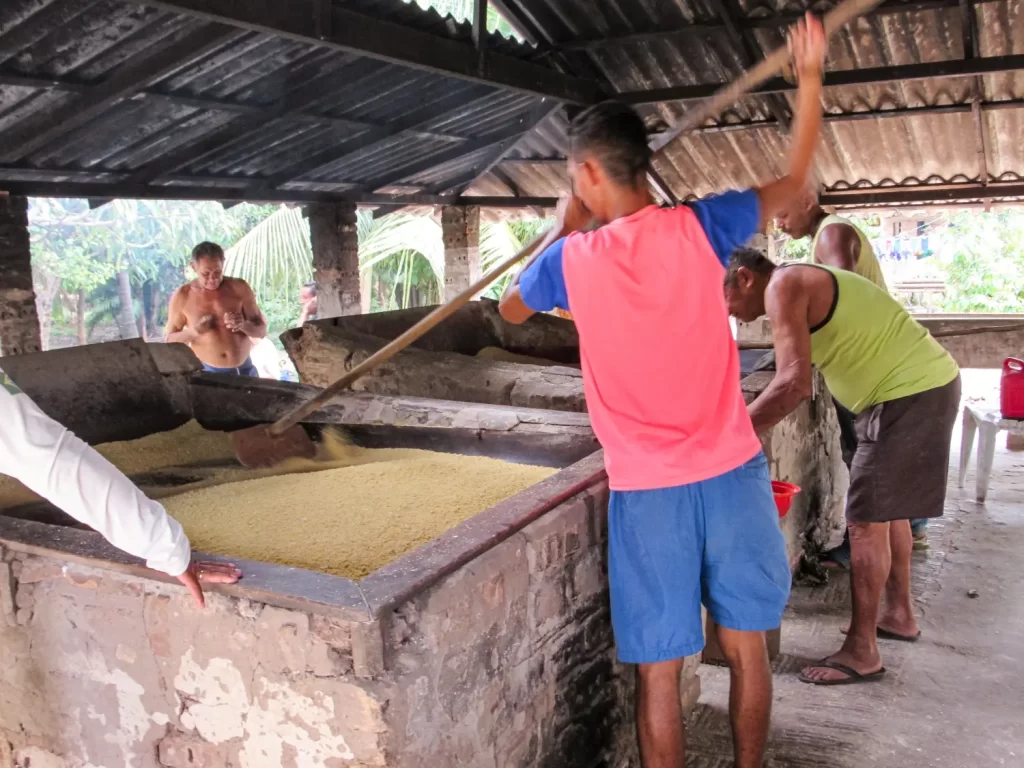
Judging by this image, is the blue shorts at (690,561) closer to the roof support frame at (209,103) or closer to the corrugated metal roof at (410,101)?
the corrugated metal roof at (410,101)

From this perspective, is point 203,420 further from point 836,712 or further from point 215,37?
point 836,712

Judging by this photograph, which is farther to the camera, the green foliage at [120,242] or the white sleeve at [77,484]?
the green foliage at [120,242]

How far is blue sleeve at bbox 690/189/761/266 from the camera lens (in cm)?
181

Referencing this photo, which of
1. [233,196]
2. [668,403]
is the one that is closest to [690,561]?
[668,403]

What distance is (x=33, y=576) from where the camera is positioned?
1826 mm

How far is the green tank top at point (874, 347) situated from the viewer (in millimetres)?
2748

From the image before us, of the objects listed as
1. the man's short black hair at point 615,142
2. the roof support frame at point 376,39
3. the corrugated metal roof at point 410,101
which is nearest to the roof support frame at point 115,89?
the corrugated metal roof at point 410,101

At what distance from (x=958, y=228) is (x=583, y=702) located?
41.3 feet

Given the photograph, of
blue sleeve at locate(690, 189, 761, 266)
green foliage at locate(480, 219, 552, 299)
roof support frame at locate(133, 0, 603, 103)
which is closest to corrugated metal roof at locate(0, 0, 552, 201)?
roof support frame at locate(133, 0, 603, 103)

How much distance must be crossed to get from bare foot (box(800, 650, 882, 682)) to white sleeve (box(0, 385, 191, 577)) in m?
2.20

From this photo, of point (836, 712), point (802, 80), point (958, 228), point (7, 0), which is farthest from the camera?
point (958, 228)

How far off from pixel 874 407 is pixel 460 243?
6.58m

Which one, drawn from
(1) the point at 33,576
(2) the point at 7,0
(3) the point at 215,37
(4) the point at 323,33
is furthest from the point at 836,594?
(2) the point at 7,0

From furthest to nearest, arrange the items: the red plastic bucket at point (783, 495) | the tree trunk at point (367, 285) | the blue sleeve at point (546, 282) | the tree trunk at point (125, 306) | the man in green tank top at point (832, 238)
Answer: the tree trunk at point (125, 306) < the tree trunk at point (367, 285) < the man in green tank top at point (832, 238) < the red plastic bucket at point (783, 495) < the blue sleeve at point (546, 282)
